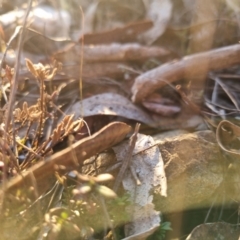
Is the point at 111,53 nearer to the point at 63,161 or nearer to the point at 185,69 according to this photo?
the point at 185,69

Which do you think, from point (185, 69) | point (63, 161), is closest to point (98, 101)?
point (185, 69)

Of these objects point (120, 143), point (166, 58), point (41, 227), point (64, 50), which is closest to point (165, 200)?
point (120, 143)

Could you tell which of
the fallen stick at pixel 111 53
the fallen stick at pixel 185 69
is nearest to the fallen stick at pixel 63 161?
the fallen stick at pixel 185 69

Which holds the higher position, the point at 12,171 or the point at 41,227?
the point at 12,171

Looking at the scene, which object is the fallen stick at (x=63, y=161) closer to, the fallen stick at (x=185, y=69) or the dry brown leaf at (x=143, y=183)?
the dry brown leaf at (x=143, y=183)

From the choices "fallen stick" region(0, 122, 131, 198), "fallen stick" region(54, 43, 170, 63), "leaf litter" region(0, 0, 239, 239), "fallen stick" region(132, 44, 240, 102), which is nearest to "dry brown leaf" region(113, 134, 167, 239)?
"leaf litter" region(0, 0, 239, 239)

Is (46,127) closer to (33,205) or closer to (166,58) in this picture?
(33,205)

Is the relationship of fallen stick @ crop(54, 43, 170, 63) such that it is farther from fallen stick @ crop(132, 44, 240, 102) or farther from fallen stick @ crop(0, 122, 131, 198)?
fallen stick @ crop(0, 122, 131, 198)
